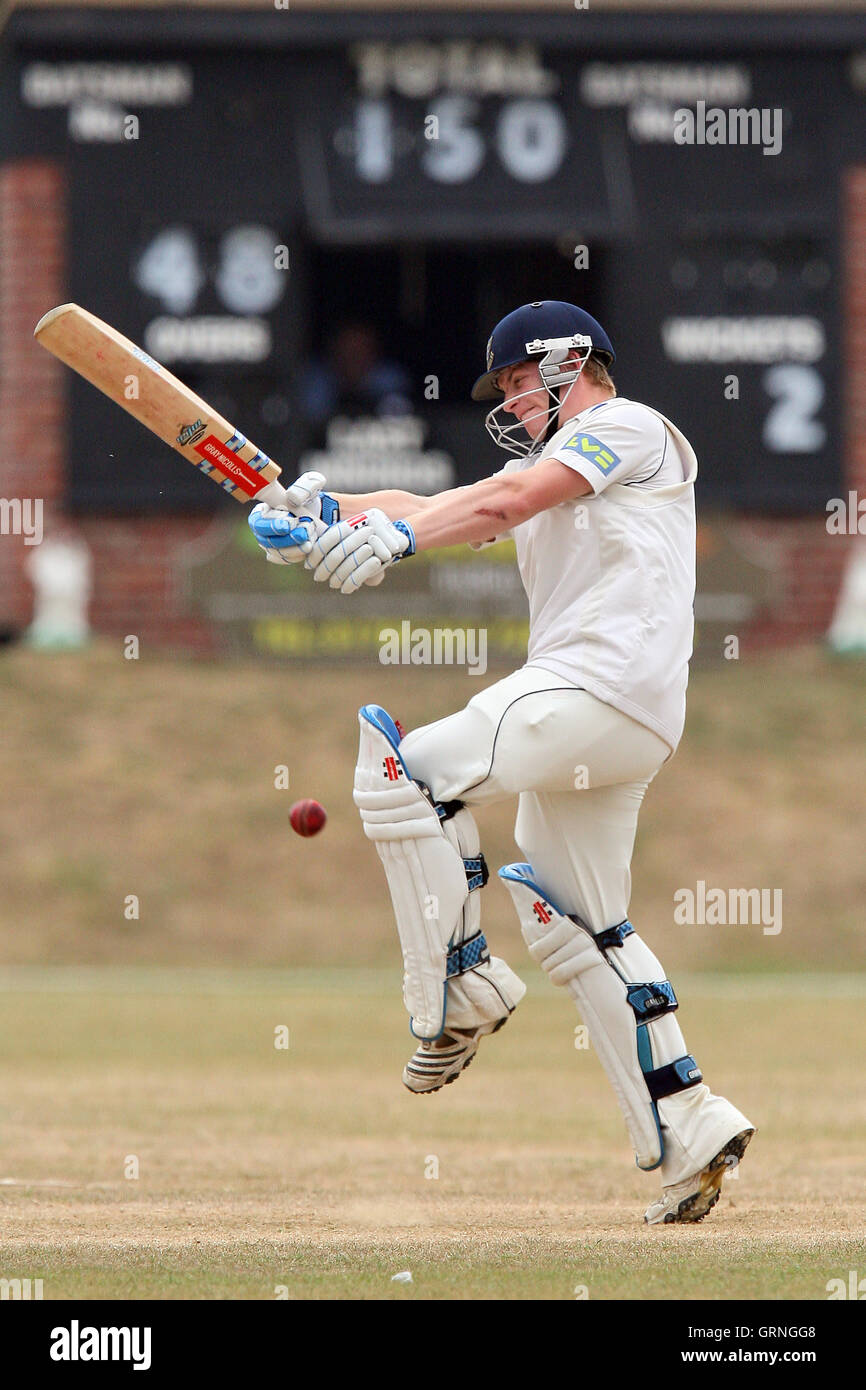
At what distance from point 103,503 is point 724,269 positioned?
5.86 meters

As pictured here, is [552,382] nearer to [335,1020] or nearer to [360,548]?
[360,548]

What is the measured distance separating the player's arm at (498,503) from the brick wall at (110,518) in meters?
14.5

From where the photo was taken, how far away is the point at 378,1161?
7148mm

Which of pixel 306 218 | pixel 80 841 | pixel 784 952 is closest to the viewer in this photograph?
pixel 784 952

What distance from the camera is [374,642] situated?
1966cm

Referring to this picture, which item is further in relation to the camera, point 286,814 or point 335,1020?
point 286,814

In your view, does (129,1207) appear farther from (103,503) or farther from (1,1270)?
(103,503)

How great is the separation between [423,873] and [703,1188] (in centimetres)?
108

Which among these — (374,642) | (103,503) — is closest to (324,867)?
(374,642)

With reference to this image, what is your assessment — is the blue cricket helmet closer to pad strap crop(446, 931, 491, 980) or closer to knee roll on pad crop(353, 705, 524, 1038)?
knee roll on pad crop(353, 705, 524, 1038)

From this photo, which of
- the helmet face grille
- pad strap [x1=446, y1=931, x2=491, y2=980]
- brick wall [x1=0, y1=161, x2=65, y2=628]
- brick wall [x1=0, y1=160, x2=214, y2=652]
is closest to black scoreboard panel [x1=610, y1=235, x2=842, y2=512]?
brick wall [x1=0, y1=160, x2=214, y2=652]

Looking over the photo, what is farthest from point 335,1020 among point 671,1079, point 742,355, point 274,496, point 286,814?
point 742,355

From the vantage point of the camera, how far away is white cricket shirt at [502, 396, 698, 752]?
5.77m

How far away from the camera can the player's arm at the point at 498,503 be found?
565 centimetres
